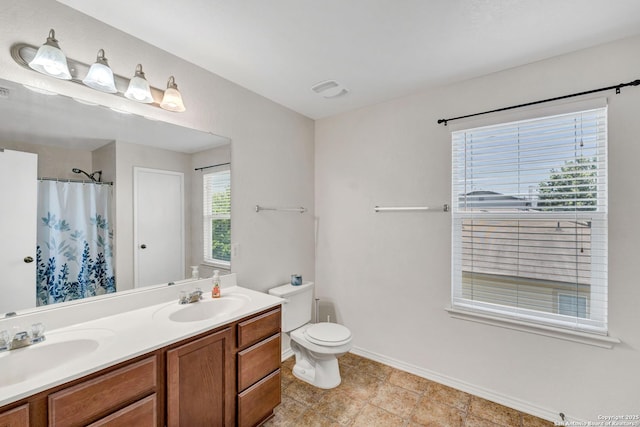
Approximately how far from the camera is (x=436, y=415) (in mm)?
1883

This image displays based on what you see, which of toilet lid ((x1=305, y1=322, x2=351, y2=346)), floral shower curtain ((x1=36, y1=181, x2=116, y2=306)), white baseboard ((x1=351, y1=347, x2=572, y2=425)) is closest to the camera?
floral shower curtain ((x1=36, y1=181, x2=116, y2=306))

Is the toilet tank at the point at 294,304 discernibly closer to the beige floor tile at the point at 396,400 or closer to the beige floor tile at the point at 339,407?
the beige floor tile at the point at 339,407

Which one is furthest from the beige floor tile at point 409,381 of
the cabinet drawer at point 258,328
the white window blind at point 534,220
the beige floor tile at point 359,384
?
the cabinet drawer at point 258,328

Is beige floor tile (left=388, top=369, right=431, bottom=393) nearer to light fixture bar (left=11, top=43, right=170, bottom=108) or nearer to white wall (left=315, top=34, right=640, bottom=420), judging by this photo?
white wall (left=315, top=34, right=640, bottom=420)

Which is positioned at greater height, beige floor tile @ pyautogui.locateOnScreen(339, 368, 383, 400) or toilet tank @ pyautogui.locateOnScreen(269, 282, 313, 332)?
toilet tank @ pyautogui.locateOnScreen(269, 282, 313, 332)

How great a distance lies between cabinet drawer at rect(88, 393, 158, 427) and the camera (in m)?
1.07

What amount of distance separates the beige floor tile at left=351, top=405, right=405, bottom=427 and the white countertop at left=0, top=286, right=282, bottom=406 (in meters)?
1.06

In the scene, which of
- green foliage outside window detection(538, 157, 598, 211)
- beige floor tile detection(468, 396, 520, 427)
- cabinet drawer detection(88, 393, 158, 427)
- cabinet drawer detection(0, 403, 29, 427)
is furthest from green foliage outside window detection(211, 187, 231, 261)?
green foliage outside window detection(538, 157, 598, 211)

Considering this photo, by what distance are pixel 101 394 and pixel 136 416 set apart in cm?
19

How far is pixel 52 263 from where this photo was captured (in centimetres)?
135

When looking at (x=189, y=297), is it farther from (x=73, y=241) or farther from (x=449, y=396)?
(x=449, y=396)

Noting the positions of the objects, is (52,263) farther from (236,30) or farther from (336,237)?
(336,237)

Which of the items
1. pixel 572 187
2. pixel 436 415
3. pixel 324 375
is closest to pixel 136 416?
pixel 324 375

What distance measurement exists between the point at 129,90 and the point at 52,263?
974 millimetres
